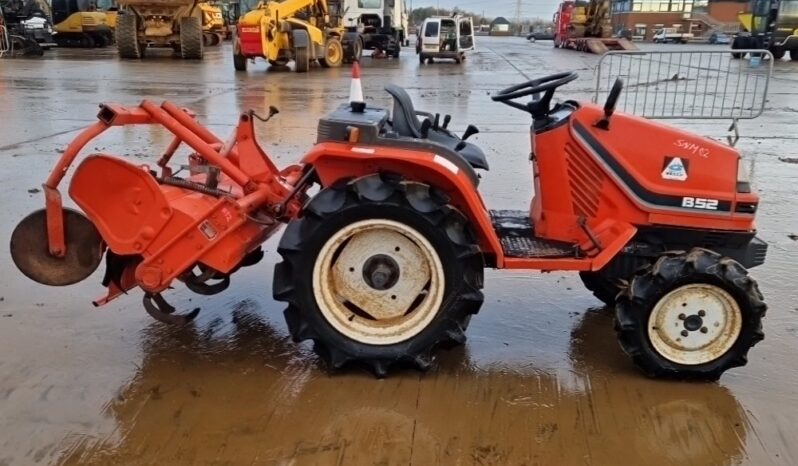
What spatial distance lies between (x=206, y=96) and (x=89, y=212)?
10.3 m

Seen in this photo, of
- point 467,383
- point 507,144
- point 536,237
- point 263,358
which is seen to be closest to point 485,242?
point 536,237

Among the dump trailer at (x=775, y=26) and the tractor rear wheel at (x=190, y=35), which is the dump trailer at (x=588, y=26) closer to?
the dump trailer at (x=775, y=26)

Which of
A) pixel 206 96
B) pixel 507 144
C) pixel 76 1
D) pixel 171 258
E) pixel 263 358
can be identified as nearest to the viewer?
pixel 171 258

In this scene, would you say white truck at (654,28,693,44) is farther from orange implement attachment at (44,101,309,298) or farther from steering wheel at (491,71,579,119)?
orange implement attachment at (44,101,309,298)

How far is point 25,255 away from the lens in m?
3.19

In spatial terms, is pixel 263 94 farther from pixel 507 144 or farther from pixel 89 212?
pixel 89 212

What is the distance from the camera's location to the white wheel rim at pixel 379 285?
3146mm

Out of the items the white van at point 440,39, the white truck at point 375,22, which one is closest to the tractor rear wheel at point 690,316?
the white van at point 440,39

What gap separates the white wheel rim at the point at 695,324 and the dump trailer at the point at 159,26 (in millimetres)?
20464

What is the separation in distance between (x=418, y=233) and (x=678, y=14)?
236 feet

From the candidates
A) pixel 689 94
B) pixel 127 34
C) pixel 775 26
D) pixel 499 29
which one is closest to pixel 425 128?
pixel 689 94

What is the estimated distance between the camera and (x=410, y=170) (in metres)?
3.14

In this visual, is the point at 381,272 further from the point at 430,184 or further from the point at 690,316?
the point at 690,316

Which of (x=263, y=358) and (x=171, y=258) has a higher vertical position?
(x=171, y=258)
